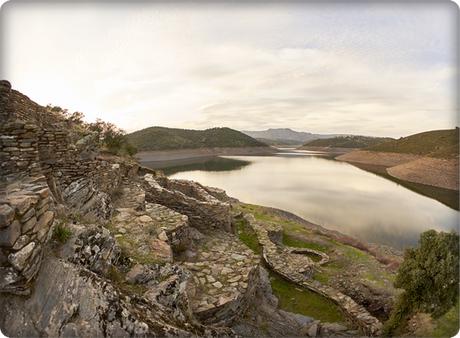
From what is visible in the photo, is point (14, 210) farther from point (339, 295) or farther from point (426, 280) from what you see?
point (339, 295)

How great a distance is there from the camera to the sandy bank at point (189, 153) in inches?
3236

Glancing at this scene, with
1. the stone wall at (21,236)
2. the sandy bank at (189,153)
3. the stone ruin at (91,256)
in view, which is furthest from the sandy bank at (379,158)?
the stone wall at (21,236)

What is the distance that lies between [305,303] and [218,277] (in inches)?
177

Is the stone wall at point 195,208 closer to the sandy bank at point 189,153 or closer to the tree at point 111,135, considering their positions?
the tree at point 111,135

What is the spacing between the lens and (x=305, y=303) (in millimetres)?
9156

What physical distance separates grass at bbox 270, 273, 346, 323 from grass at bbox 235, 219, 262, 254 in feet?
8.43

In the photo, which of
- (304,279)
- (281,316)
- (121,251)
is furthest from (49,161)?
(304,279)

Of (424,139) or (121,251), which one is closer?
(121,251)

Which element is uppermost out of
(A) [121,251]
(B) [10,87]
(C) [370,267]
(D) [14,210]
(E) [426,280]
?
(B) [10,87]

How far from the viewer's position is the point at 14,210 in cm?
302

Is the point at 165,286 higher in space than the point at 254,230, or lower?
higher

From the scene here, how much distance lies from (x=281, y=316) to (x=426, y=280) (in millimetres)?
3786

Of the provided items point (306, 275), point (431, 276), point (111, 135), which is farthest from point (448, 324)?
point (111, 135)

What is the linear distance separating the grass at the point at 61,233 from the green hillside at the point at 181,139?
7569 centimetres
